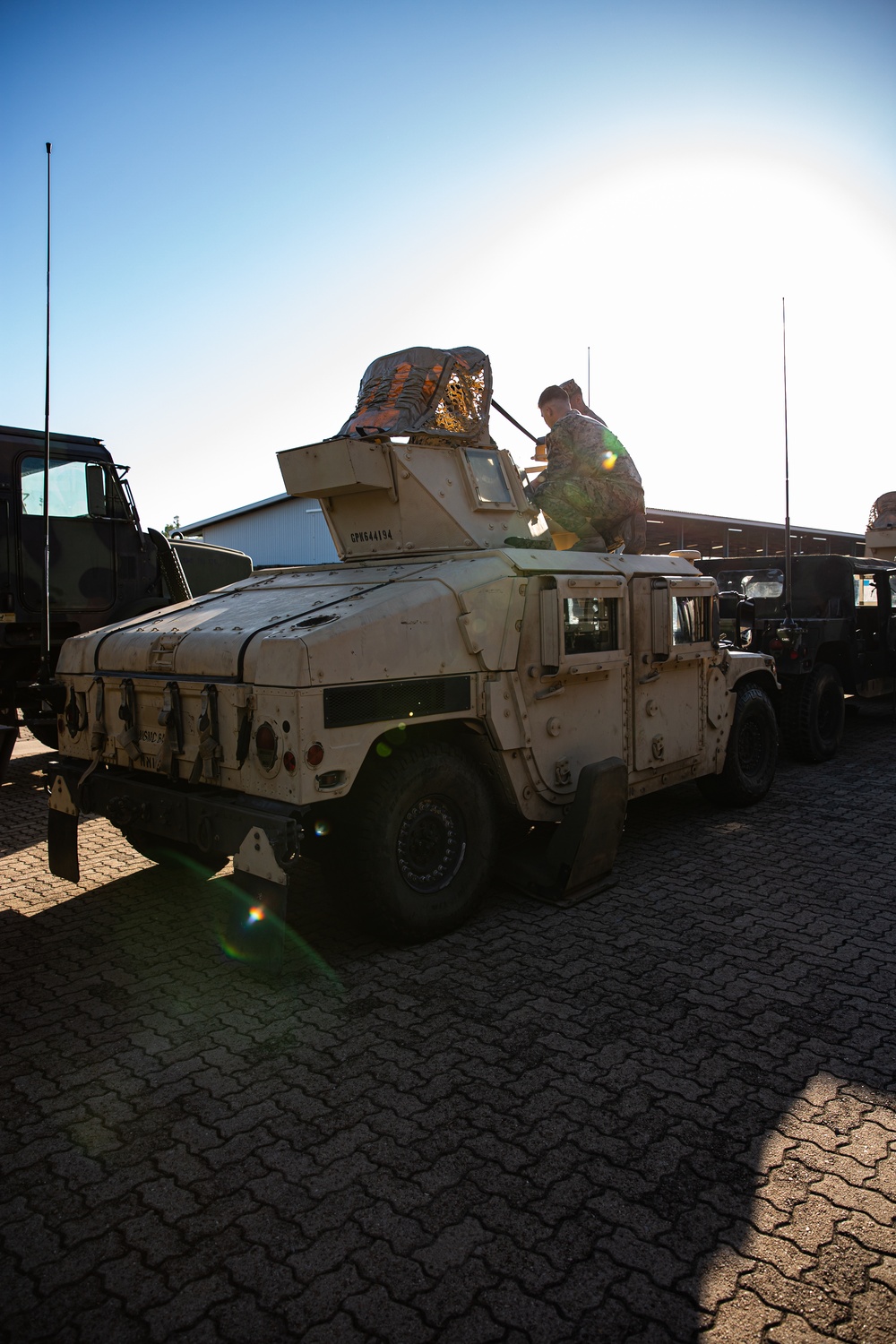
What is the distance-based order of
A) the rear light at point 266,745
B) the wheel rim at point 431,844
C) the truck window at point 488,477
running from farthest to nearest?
1. the truck window at point 488,477
2. the wheel rim at point 431,844
3. the rear light at point 266,745

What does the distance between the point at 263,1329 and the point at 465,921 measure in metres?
2.61

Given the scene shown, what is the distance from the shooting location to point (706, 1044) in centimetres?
347

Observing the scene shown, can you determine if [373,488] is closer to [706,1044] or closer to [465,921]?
[465,921]

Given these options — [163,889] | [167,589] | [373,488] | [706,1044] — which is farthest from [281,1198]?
[167,589]

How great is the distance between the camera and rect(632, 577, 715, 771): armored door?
19.1 ft

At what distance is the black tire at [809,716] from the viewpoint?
929 centimetres

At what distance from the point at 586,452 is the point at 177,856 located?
12.4ft

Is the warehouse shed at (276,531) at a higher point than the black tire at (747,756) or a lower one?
higher

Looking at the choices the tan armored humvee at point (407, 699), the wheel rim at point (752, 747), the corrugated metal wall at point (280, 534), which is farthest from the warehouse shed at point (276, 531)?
the tan armored humvee at point (407, 699)

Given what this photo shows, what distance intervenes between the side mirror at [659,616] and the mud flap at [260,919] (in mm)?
3058

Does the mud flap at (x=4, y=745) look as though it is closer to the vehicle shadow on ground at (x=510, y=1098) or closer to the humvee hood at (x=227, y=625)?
the humvee hood at (x=227, y=625)

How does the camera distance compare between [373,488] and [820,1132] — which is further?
[373,488]

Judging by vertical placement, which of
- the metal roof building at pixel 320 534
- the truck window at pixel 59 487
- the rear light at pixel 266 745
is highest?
the metal roof building at pixel 320 534

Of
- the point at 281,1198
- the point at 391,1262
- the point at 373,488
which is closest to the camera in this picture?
the point at 391,1262
